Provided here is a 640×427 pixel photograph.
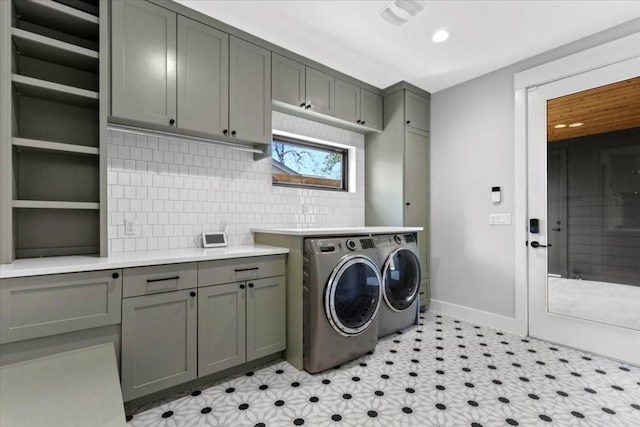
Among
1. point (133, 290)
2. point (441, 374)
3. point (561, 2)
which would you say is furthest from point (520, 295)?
point (133, 290)

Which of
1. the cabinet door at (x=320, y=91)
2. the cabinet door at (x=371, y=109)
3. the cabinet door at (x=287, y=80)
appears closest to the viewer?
the cabinet door at (x=287, y=80)

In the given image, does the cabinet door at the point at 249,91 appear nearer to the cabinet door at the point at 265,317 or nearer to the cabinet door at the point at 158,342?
the cabinet door at the point at 265,317

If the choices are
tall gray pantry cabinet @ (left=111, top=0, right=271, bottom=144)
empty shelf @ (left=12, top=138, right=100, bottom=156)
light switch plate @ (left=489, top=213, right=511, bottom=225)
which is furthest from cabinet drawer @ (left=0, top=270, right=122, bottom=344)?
light switch plate @ (left=489, top=213, right=511, bottom=225)

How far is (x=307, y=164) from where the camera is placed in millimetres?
3512

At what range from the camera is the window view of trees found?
325 cm

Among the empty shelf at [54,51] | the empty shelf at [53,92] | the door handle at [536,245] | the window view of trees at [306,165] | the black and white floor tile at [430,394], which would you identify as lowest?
the black and white floor tile at [430,394]

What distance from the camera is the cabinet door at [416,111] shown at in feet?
11.8

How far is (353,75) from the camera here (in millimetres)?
3387

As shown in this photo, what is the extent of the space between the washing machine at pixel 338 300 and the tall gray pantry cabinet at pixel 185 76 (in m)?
1.17

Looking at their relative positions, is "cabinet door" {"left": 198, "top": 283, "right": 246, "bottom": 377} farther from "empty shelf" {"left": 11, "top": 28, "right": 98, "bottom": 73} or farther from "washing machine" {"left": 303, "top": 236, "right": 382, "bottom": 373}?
"empty shelf" {"left": 11, "top": 28, "right": 98, "bottom": 73}

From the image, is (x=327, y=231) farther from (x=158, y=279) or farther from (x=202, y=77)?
(x=202, y=77)

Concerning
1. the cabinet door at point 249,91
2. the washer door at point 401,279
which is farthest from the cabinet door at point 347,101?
the washer door at point 401,279

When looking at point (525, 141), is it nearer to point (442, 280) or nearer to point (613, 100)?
point (613, 100)

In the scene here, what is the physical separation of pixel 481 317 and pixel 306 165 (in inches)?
101
